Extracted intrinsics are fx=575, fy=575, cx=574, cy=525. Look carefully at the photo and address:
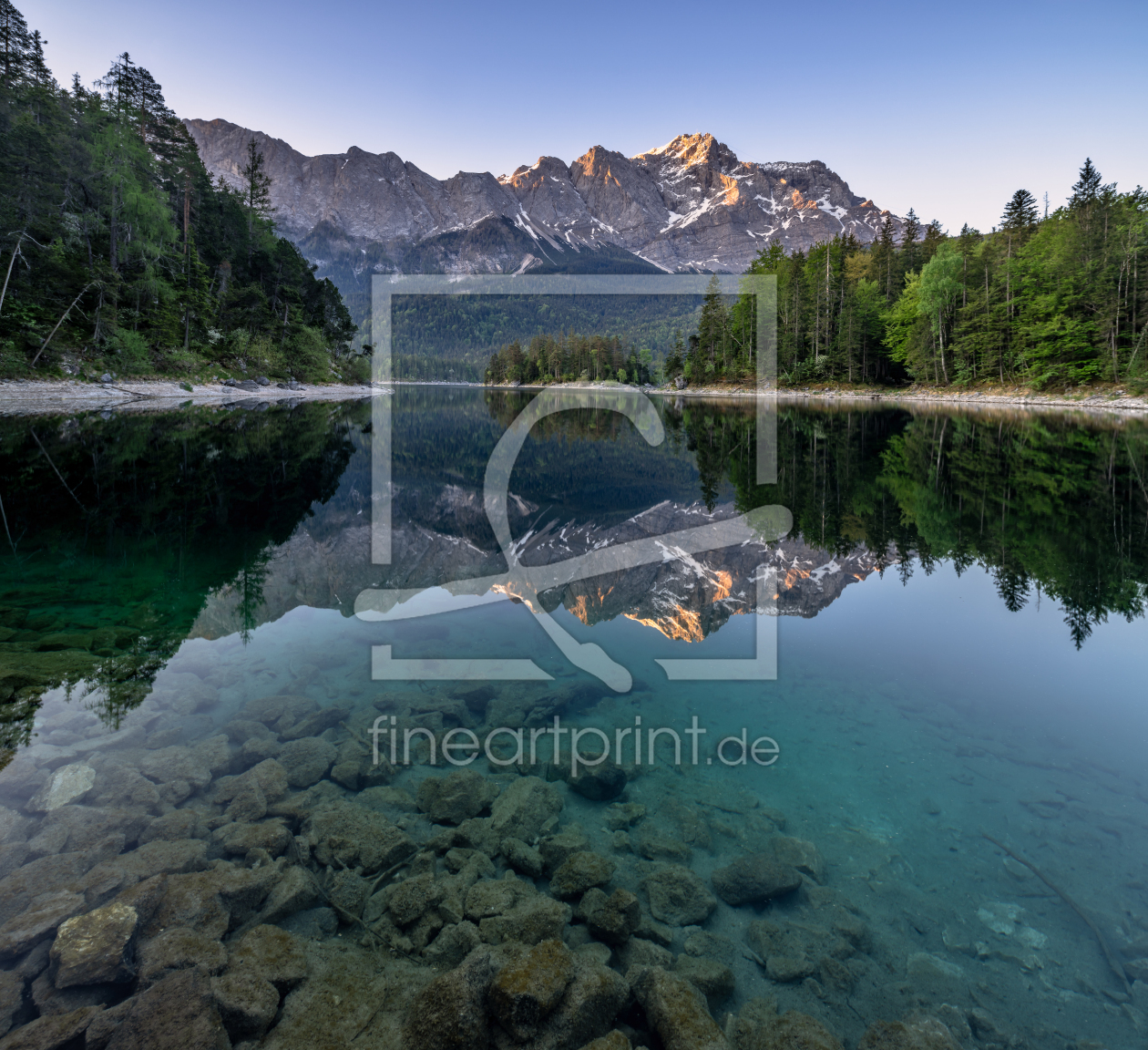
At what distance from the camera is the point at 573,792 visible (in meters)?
5.62

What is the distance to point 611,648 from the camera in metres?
8.85

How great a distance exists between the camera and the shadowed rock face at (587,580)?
1002 cm

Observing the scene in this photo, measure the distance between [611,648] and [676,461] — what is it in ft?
70.8

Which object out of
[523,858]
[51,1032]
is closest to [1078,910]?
[523,858]

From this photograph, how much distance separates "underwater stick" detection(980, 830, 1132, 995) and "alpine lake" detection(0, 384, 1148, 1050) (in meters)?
0.04

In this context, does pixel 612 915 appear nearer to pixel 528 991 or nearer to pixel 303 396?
pixel 528 991

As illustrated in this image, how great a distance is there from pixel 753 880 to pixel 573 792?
72.3 inches

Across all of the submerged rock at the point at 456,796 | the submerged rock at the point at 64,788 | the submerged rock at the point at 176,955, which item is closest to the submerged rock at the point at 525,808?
the submerged rock at the point at 456,796

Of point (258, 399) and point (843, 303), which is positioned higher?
point (843, 303)

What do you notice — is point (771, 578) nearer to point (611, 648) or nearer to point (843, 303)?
point (611, 648)

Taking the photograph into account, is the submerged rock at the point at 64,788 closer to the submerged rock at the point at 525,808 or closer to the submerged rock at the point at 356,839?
the submerged rock at the point at 356,839

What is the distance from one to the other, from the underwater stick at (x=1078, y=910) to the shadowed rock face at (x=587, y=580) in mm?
4785

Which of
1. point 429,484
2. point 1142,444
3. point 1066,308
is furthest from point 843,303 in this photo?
point 429,484

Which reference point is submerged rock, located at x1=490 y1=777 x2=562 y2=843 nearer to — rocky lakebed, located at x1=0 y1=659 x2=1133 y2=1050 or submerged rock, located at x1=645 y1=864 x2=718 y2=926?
rocky lakebed, located at x1=0 y1=659 x2=1133 y2=1050
